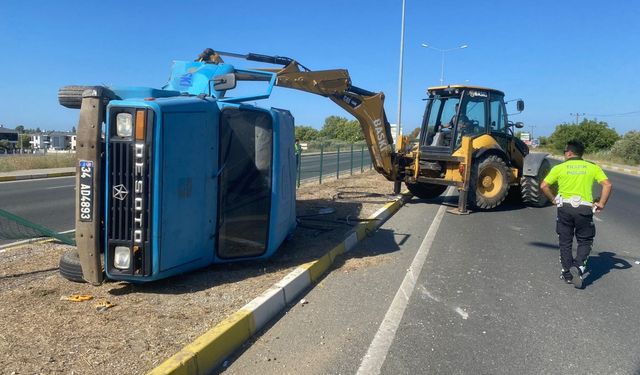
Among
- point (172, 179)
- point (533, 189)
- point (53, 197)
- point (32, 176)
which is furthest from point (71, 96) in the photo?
point (32, 176)

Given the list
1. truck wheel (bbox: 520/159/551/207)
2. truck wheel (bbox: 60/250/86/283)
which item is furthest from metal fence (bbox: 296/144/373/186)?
truck wheel (bbox: 60/250/86/283)

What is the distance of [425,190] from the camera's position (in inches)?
530

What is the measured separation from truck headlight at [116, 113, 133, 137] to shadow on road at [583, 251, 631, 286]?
17.4 feet

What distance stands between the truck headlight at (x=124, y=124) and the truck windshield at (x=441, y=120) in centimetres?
930

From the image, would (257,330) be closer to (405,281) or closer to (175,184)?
(175,184)

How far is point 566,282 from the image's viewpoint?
5797 millimetres

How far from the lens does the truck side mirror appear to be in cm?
527

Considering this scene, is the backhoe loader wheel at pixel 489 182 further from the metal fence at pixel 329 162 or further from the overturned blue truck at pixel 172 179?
the overturned blue truck at pixel 172 179

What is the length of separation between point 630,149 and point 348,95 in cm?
4777

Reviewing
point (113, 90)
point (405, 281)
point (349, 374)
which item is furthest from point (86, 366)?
point (405, 281)

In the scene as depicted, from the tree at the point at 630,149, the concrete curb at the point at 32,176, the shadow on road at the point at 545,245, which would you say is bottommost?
the shadow on road at the point at 545,245

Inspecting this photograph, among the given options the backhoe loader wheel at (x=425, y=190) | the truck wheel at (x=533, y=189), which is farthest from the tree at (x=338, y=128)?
the truck wheel at (x=533, y=189)

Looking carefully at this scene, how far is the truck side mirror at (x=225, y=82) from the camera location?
5270mm

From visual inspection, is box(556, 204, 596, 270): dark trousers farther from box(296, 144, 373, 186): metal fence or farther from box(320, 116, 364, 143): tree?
box(320, 116, 364, 143): tree
